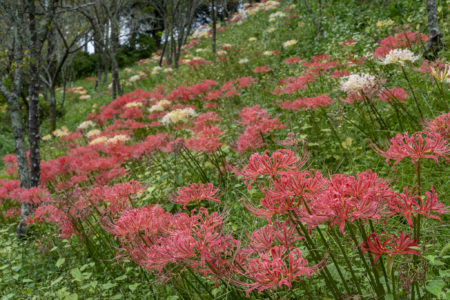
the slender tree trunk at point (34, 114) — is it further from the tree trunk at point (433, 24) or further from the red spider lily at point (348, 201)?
the tree trunk at point (433, 24)

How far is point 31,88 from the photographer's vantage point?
16.0ft

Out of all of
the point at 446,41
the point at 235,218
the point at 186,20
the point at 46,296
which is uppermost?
the point at 186,20

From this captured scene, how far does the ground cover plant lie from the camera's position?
1.25m

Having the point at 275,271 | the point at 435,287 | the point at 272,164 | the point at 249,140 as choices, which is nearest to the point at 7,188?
the point at 249,140

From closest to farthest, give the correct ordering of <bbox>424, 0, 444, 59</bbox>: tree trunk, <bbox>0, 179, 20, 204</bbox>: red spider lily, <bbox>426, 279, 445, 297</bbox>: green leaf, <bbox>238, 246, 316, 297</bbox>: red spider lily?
<bbox>238, 246, 316, 297</bbox>: red spider lily < <bbox>426, 279, 445, 297</bbox>: green leaf < <bbox>424, 0, 444, 59</bbox>: tree trunk < <bbox>0, 179, 20, 204</bbox>: red spider lily

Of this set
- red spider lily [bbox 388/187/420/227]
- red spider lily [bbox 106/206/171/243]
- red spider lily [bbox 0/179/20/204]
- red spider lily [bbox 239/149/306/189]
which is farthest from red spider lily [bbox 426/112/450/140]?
red spider lily [bbox 0/179/20/204]

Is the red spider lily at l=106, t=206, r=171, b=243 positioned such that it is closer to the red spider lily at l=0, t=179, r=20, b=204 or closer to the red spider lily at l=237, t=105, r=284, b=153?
the red spider lily at l=237, t=105, r=284, b=153

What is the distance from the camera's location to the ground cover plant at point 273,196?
125 cm

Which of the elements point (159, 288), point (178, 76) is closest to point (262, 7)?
point (178, 76)

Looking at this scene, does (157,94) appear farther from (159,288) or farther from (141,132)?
(159,288)

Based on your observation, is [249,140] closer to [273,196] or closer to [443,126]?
[443,126]

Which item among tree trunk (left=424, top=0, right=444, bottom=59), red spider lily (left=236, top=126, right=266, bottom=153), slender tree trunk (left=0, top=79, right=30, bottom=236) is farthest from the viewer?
slender tree trunk (left=0, top=79, right=30, bottom=236)

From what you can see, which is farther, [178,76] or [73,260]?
[178,76]

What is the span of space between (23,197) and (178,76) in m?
7.62
